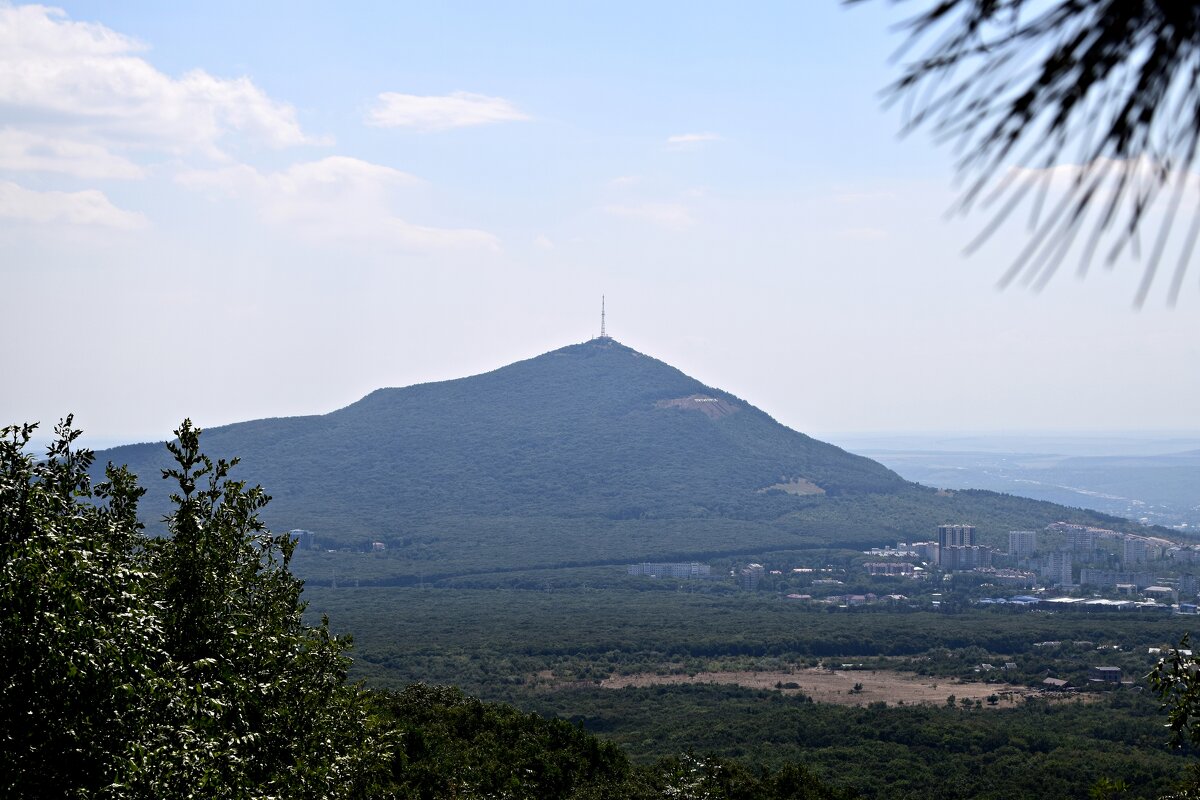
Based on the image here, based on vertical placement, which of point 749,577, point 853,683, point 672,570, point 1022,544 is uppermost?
point 1022,544

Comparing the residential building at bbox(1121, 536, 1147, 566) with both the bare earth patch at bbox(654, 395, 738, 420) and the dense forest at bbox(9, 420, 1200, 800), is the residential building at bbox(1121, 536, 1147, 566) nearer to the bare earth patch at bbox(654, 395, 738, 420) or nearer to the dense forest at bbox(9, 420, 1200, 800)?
the dense forest at bbox(9, 420, 1200, 800)

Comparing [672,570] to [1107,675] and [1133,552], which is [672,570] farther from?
[1107,675]

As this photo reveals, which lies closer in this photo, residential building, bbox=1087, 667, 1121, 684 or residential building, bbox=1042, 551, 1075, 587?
residential building, bbox=1087, 667, 1121, 684

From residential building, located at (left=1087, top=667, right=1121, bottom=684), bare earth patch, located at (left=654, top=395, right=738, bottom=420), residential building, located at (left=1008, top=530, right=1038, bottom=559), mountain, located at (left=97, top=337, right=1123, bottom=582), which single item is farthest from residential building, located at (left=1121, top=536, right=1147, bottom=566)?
residential building, located at (left=1087, top=667, right=1121, bottom=684)

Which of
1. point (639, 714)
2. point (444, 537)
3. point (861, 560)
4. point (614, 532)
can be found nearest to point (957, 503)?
point (861, 560)

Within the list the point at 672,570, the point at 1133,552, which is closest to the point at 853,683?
the point at 672,570

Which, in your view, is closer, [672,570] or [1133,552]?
[672,570]

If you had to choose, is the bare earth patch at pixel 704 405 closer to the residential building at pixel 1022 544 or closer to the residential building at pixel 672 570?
the residential building at pixel 1022 544
